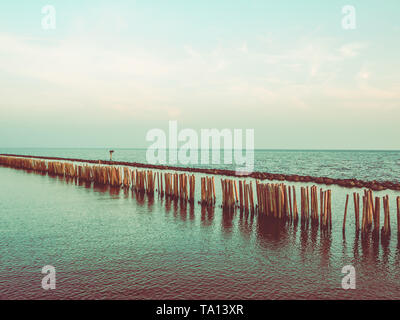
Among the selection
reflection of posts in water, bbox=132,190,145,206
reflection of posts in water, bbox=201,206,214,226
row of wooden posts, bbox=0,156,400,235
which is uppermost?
row of wooden posts, bbox=0,156,400,235

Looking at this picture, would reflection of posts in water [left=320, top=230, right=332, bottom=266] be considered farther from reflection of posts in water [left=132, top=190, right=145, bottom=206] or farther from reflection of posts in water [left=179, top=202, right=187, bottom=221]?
reflection of posts in water [left=132, top=190, right=145, bottom=206]

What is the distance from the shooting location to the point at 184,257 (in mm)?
8445

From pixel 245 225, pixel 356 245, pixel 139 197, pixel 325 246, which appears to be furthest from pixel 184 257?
pixel 139 197

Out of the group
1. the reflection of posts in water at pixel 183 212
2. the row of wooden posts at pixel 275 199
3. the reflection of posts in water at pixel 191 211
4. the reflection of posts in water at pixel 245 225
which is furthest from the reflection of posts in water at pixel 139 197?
the reflection of posts in water at pixel 245 225

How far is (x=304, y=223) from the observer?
11.6 m

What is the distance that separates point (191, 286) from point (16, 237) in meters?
6.35

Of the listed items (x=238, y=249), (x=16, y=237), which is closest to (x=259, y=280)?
(x=238, y=249)

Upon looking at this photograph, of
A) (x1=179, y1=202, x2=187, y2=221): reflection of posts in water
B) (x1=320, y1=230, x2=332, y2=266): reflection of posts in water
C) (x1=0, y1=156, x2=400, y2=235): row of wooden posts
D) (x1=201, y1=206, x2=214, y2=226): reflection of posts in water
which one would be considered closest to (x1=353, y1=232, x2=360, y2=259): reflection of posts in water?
(x1=0, y1=156, x2=400, y2=235): row of wooden posts

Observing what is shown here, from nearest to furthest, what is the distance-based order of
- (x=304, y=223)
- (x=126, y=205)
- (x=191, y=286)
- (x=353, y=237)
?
(x=191, y=286) → (x=353, y=237) → (x=304, y=223) → (x=126, y=205)

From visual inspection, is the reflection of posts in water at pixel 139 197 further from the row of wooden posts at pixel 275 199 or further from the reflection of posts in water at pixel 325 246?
the reflection of posts in water at pixel 325 246

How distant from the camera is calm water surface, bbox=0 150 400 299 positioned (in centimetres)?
648

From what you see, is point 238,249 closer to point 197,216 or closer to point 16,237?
point 197,216

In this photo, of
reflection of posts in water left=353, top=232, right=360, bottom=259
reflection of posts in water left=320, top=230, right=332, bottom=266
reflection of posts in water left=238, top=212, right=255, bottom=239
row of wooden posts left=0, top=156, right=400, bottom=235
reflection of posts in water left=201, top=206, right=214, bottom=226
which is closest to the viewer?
reflection of posts in water left=320, top=230, right=332, bottom=266

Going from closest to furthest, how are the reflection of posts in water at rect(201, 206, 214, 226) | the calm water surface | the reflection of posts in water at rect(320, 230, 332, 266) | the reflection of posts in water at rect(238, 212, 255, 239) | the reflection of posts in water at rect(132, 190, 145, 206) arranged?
the calm water surface, the reflection of posts in water at rect(320, 230, 332, 266), the reflection of posts in water at rect(238, 212, 255, 239), the reflection of posts in water at rect(201, 206, 214, 226), the reflection of posts in water at rect(132, 190, 145, 206)
